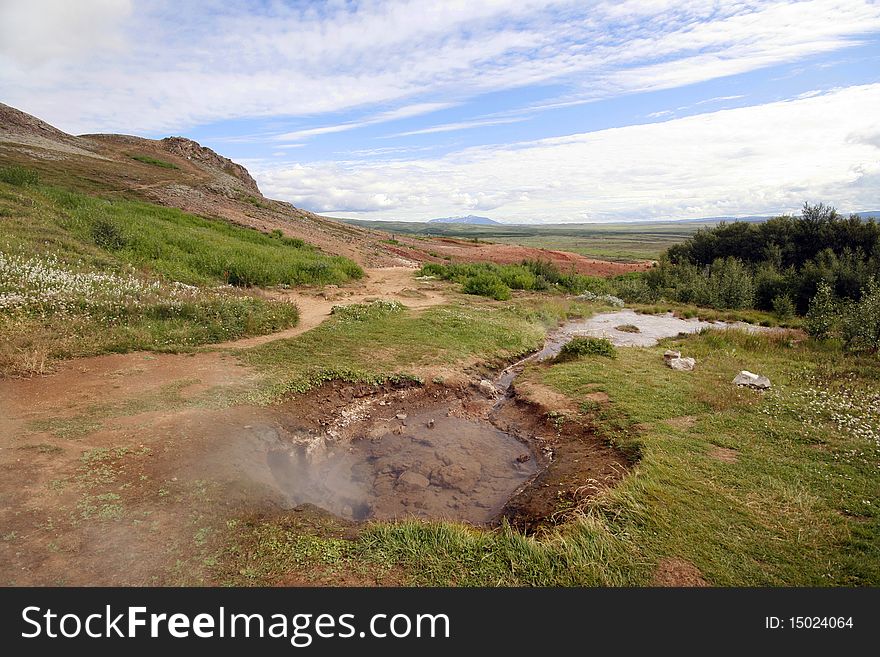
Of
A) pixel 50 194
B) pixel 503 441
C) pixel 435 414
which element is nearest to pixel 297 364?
pixel 435 414

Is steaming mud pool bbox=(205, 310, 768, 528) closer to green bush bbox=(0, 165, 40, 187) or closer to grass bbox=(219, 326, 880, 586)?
grass bbox=(219, 326, 880, 586)

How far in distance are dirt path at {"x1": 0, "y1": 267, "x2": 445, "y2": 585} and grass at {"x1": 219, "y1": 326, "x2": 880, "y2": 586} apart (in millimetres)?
671

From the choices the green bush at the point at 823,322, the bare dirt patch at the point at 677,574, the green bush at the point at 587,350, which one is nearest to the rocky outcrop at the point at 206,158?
the green bush at the point at 587,350

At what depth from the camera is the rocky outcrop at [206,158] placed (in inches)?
1754

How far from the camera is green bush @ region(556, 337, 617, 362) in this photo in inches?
461

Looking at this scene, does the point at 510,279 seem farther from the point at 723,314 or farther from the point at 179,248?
the point at 179,248

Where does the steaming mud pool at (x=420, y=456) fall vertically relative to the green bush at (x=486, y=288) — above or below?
below

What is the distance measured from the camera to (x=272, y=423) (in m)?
7.13

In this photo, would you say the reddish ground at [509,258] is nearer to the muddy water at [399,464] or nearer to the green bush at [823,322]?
the green bush at [823,322]

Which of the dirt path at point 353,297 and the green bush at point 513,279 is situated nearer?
the dirt path at point 353,297

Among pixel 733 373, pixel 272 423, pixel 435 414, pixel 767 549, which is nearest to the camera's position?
pixel 767 549

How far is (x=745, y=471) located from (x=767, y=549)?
1.74 meters

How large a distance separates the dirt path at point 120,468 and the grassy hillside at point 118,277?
0.95 m
